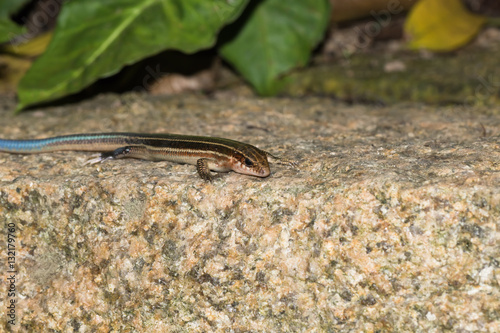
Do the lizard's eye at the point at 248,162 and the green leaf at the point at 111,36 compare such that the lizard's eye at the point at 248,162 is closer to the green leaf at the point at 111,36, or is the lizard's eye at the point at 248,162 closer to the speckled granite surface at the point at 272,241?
the speckled granite surface at the point at 272,241

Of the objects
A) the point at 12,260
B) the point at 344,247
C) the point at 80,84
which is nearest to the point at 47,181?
the point at 12,260

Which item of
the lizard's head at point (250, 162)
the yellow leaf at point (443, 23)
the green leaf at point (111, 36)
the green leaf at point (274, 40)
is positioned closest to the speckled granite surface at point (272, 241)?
the lizard's head at point (250, 162)

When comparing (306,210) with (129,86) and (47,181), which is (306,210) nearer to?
(47,181)

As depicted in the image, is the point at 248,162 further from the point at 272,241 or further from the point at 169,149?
the point at 169,149

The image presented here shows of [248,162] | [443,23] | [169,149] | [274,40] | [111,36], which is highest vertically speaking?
[443,23]

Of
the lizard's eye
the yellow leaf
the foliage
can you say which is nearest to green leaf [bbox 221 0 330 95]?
the foliage

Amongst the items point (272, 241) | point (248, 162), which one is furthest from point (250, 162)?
point (272, 241)

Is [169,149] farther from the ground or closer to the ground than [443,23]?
closer to the ground
